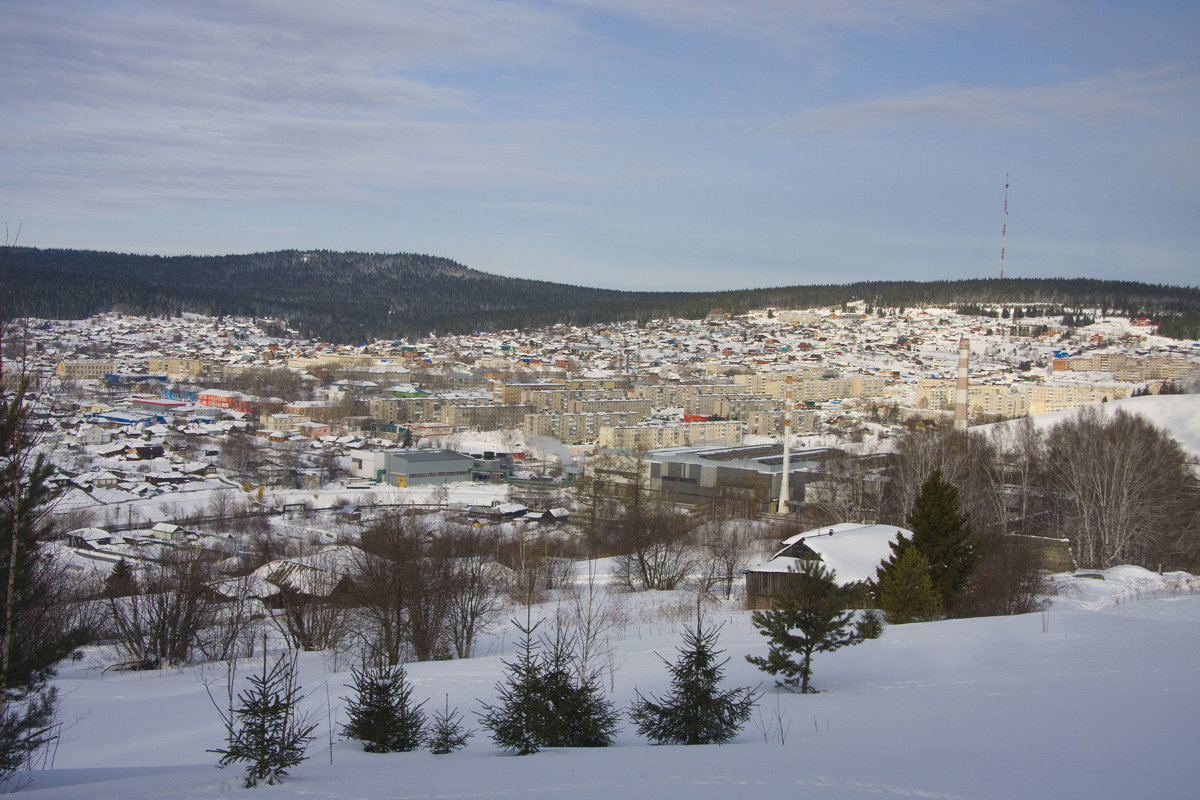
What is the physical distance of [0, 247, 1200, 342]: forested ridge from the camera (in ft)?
327

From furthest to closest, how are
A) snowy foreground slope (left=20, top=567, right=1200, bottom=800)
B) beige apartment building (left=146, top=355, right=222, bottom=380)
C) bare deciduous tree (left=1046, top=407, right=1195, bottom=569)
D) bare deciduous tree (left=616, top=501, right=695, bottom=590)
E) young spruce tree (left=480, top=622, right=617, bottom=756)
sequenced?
beige apartment building (left=146, top=355, right=222, bottom=380), bare deciduous tree (left=1046, top=407, right=1195, bottom=569), bare deciduous tree (left=616, top=501, right=695, bottom=590), young spruce tree (left=480, top=622, right=617, bottom=756), snowy foreground slope (left=20, top=567, right=1200, bottom=800)

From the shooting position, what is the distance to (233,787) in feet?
15.9

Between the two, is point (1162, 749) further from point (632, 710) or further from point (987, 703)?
point (632, 710)

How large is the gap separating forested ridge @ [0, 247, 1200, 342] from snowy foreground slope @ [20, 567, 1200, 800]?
8304 cm

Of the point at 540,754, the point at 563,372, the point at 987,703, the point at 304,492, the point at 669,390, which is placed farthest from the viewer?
the point at 563,372

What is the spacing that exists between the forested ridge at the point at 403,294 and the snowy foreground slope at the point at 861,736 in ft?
272

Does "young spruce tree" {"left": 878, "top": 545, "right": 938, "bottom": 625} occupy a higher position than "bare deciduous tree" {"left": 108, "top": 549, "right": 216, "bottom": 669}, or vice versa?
"young spruce tree" {"left": 878, "top": 545, "right": 938, "bottom": 625}

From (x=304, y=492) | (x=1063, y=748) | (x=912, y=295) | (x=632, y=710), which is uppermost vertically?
(x=912, y=295)

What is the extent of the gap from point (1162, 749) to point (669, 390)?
214ft

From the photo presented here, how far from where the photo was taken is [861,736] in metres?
5.61

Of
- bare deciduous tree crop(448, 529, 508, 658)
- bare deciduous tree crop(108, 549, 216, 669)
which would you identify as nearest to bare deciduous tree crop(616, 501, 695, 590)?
bare deciduous tree crop(448, 529, 508, 658)

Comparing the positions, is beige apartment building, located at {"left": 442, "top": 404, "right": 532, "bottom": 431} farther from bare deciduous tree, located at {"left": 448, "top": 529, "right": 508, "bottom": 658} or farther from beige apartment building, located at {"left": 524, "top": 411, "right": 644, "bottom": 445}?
bare deciduous tree, located at {"left": 448, "top": 529, "right": 508, "bottom": 658}

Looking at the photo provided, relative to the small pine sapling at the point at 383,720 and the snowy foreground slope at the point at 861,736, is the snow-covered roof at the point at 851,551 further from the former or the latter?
the small pine sapling at the point at 383,720

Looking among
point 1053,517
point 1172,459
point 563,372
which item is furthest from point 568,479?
point 563,372
